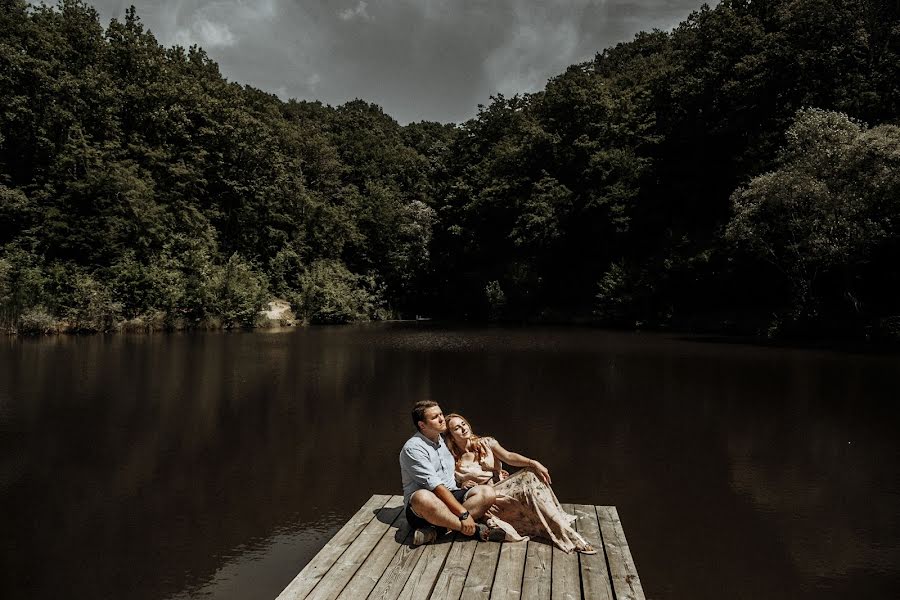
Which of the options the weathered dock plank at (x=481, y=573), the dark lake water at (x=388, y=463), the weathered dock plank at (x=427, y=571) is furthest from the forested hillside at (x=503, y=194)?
the weathered dock plank at (x=427, y=571)

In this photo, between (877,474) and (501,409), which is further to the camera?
(501,409)

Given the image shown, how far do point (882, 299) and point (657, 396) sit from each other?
70.2ft

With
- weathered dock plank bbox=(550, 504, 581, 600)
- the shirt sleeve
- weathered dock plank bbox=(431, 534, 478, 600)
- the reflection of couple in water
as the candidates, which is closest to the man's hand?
the reflection of couple in water

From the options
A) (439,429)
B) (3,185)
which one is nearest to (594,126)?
(3,185)

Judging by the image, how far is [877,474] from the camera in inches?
355

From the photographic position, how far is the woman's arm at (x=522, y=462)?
5520mm

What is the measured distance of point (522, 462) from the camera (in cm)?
582

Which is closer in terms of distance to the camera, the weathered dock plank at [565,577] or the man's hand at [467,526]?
the weathered dock plank at [565,577]

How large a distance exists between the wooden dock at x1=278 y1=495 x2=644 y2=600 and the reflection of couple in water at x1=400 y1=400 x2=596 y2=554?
11 cm

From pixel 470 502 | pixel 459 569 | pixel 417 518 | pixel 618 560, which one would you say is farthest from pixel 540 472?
pixel 459 569

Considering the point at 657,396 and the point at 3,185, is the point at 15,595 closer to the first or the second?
the point at 657,396

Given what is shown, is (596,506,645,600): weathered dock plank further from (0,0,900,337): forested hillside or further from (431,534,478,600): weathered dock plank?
(0,0,900,337): forested hillside

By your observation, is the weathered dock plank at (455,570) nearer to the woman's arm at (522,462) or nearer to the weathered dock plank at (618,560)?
the woman's arm at (522,462)

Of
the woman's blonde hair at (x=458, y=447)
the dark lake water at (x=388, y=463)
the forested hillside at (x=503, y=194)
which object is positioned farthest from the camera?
the forested hillside at (x=503, y=194)
